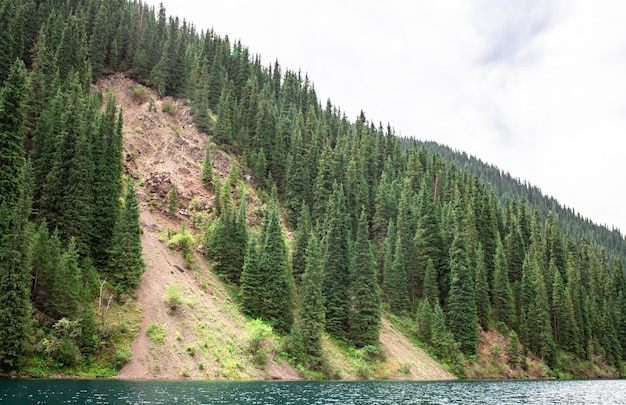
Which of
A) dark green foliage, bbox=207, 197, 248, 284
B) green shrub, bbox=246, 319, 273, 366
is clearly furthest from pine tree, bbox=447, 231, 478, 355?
dark green foliage, bbox=207, 197, 248, 284

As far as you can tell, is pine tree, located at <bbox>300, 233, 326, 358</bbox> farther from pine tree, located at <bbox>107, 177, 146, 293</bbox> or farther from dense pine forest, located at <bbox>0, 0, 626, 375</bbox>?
pine tree, located at <bbox>107, 177, 146, 293</bbox>

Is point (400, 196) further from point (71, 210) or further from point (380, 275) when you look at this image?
point (71, 210)

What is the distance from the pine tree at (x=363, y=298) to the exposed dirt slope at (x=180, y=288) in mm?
4613

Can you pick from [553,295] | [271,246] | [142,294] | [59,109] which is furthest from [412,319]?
[59,109]

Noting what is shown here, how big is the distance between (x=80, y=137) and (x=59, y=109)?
7.21 m

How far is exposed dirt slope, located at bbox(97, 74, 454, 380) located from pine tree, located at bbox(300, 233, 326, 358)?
4.75 metres

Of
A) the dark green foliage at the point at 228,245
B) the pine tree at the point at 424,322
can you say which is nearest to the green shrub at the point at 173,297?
the dark green foliage at the point at 228,245

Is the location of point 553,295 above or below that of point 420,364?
above

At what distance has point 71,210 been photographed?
58438 mm

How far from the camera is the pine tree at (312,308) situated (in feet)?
223

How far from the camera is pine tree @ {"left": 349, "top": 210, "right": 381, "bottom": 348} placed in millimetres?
75500

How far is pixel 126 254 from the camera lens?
62.3m

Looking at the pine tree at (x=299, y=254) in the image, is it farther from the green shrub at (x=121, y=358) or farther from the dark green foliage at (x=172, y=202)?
the green shrub at (x=121, y=358)

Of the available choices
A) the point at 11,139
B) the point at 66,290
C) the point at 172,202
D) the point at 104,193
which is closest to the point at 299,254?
the point at 172,202
